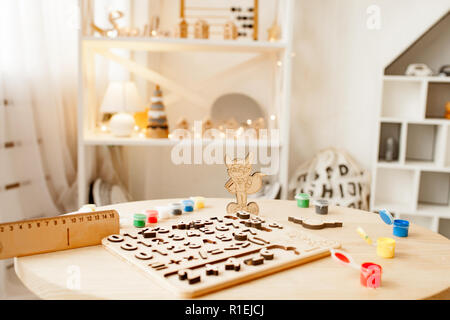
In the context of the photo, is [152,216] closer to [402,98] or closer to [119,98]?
[119,98]

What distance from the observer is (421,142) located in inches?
89.7

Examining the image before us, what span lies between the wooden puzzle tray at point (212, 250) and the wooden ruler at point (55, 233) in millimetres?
35

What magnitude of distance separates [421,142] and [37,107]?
6.17ft

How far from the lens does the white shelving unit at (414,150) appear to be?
6.87ft

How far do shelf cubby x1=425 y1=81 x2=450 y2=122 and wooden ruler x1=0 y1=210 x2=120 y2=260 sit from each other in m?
1.85

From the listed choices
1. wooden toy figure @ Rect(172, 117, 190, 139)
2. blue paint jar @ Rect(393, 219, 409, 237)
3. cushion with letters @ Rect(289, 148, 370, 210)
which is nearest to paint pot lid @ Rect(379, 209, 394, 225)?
blue paint jar @ Rect(393, 219, 409, 237)

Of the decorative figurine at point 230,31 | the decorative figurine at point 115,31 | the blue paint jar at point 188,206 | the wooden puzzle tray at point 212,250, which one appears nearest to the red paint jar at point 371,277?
the wooden puzzle tray at point 212,250

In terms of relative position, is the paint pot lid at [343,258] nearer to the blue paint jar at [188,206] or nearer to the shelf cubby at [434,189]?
the blue paint jar at [188,206]

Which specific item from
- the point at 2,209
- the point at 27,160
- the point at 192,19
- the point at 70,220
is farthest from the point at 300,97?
the point at 70,220

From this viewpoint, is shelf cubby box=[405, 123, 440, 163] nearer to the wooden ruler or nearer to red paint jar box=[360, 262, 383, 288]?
red paint jar box=[360, 262, 383, 288]

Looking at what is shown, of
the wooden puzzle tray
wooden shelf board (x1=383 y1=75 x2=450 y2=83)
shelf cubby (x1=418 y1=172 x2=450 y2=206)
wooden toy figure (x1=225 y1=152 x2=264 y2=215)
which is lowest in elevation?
shelf cubby (x1=418 y1=172 x2=450 y2=206)

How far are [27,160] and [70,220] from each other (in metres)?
1.00

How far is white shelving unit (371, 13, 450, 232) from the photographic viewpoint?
2.09 metres

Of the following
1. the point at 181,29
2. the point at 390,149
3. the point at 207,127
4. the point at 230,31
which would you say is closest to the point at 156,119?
the point at 207,127
